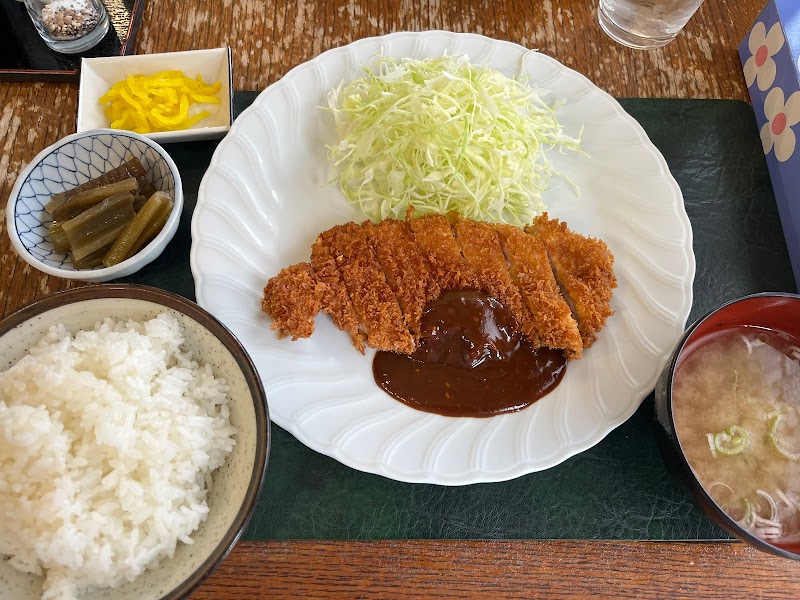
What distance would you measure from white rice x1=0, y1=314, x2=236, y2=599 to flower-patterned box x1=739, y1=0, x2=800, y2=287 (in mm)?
Answer: 2344

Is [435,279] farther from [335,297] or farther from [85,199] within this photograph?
[85,199]

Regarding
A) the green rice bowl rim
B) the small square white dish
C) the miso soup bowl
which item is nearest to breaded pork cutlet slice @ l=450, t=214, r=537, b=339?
the miso soup bowl

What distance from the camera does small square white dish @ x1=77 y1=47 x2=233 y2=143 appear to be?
2281 mm

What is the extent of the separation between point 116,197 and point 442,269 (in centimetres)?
120

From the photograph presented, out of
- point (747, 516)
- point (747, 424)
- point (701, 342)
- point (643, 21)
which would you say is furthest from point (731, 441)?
point (643, 21)

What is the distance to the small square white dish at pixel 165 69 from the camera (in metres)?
2.28

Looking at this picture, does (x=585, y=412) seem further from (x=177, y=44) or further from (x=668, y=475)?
(x=177, y=44)

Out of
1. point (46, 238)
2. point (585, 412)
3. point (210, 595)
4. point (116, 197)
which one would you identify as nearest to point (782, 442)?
point (585, 412)

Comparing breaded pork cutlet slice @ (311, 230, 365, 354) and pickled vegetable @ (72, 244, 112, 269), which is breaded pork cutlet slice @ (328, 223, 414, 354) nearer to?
breaded pork cutlet slice @ (311, 230, 365, 354)

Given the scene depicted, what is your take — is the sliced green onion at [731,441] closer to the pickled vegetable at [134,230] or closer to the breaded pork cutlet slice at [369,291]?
the breaded pork cutlet slice at [369,291]

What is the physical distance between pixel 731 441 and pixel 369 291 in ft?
4.20

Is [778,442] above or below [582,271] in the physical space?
below

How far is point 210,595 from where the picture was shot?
171 centimetres

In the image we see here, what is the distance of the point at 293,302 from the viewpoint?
1.92m
